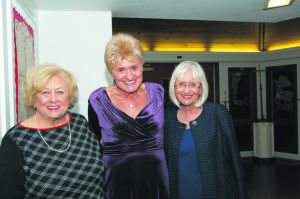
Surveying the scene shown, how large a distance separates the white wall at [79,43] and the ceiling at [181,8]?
0.10m

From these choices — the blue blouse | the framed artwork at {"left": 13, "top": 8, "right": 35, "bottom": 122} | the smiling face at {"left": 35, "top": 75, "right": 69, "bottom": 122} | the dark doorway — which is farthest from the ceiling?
the dark doorway

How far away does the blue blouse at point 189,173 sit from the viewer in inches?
83.1

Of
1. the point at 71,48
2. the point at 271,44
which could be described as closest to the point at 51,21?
the point at 71,48

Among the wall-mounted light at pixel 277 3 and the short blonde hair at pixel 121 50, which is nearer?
the short blonde hair at pixel 121 50

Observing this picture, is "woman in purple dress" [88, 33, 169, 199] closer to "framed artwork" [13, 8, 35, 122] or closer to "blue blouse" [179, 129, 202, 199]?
"blue blouse" [179, 129, 202, 199]

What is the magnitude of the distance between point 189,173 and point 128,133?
437mm

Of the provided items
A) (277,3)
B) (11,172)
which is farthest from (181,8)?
(11,172)

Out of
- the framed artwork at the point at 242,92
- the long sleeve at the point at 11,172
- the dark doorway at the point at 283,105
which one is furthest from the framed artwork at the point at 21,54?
the dark doorway at the point at 283,105

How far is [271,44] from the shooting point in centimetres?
791

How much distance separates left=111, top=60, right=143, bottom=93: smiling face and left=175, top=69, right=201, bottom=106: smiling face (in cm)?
26

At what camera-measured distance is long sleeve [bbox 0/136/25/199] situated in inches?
62.2

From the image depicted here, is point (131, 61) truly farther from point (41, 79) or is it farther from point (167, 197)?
point (167, 197)

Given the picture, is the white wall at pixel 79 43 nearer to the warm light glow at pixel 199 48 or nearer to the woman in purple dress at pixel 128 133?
the woman in purple dress at pixel 128 133

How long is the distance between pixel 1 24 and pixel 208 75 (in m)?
6.27
